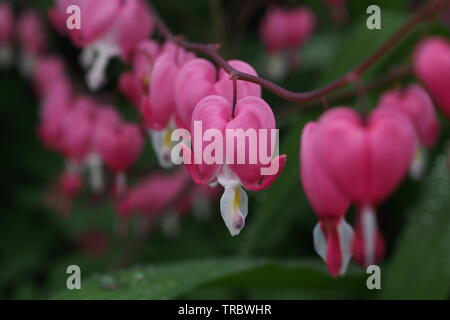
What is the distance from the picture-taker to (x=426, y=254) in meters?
1.52

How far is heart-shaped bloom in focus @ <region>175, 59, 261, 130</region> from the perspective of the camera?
1.03 meters

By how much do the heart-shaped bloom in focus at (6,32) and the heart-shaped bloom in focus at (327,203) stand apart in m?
1.94

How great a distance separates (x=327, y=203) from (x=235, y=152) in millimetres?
132

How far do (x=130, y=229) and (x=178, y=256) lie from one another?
0.21 metres

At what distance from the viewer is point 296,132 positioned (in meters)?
1.79

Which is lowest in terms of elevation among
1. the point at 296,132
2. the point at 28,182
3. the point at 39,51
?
the point at 296,132

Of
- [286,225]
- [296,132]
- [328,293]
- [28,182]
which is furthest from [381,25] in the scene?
[28,182]

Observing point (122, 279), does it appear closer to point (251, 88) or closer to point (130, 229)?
point (251, 88)

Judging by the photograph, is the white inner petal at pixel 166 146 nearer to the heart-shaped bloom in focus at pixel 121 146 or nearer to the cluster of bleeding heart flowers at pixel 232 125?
the cluster of bleeding heart flowers at pixel 232 125


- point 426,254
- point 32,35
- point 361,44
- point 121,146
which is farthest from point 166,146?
point 32,35

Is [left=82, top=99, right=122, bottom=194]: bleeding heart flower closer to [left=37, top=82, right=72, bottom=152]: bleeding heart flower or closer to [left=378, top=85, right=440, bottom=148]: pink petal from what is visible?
[left=37, top=82, right=72, bottom=152]: bleeding heart flower

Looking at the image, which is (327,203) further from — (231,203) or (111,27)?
(111,27)

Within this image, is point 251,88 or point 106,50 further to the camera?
point 106,50

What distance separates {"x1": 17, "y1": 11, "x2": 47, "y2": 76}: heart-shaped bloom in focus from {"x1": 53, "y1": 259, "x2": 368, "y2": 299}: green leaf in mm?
1300
